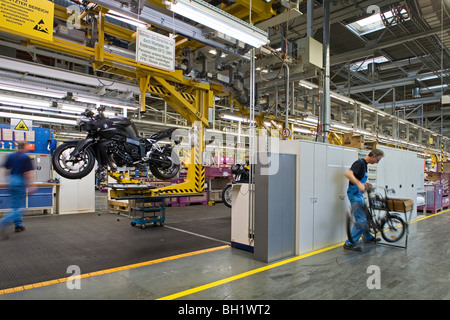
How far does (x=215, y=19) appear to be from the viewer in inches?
126

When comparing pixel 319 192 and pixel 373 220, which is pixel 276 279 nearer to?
pixel 319 192

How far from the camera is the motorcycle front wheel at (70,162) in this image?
4.30m

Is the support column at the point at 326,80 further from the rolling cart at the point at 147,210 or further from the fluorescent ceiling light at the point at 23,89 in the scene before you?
the fluorescent ceiling light at the point at 23,89

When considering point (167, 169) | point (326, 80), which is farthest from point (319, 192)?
point (167, 169)

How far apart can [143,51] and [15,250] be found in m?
3.44

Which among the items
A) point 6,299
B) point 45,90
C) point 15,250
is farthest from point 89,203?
point 6,299

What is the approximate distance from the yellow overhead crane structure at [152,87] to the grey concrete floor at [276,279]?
176 centimetres

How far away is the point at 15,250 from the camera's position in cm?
421

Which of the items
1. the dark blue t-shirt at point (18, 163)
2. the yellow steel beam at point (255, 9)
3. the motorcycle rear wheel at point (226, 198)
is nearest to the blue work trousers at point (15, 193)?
the dark blue t-shirt at point (18, 163)

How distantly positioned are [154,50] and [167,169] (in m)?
2.51

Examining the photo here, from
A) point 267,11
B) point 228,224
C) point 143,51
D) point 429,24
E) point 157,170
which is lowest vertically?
point 228,224

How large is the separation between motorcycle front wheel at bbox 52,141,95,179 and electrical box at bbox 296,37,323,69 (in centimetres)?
407

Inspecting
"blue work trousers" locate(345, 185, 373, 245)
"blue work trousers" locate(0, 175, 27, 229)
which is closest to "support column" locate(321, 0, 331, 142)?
"blue work trousers" locate(345, 185, 373, 245)
